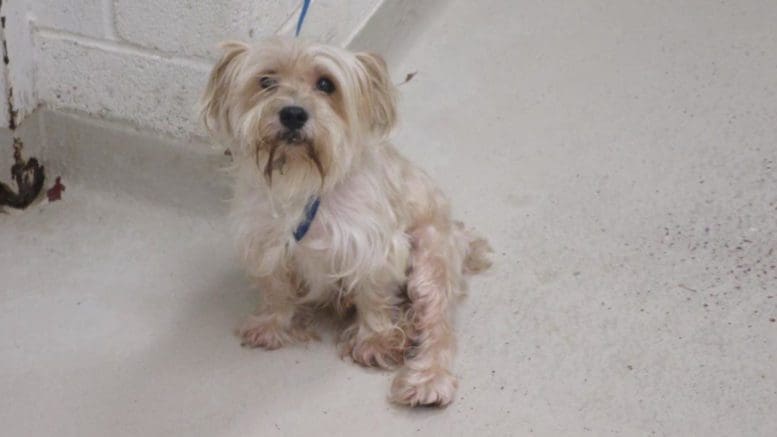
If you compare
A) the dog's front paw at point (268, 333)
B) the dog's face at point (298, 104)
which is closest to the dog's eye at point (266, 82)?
the dog's face at point (298, 104)

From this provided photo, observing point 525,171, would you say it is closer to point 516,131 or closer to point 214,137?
point 516,131

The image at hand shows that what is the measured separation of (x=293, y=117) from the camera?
185cm

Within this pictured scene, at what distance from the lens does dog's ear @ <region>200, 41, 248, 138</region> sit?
196 centimetres

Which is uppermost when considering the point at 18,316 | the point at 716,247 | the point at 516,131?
the point at 716,247

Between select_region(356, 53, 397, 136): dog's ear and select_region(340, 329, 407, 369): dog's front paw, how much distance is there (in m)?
0.41

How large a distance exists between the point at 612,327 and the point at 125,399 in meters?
0.99

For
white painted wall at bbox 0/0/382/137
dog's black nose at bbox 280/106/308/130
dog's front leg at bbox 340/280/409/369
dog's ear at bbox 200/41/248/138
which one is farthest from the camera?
white painted wall at bbox 0/0/382/137

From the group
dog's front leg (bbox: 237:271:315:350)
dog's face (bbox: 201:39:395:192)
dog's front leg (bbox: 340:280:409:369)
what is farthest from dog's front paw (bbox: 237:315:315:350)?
dog's face (bbox: 201:39:395:192)

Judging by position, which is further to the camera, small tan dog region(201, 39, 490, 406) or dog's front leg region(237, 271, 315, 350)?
dog's front leg region(237, 271, 315, 350)

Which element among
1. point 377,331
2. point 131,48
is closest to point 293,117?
point 377,331

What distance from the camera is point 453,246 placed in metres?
2.21

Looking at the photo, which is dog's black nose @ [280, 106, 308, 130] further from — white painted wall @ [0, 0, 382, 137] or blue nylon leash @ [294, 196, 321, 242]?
white painted wall @ [0, 0, 382, 137]

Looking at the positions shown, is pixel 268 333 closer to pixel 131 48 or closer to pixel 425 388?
pixel 425 388

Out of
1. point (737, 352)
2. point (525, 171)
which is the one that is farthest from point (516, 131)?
point (737, 352)
